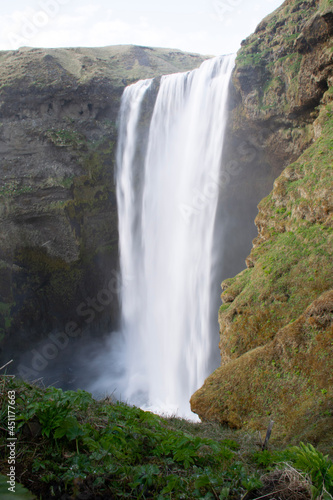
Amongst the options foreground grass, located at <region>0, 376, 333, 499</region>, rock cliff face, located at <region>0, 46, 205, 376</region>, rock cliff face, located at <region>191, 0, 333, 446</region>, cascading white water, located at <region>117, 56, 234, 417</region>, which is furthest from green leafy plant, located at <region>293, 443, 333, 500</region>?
rock cliff face, located at <region>0, 46, 205, 376</region>

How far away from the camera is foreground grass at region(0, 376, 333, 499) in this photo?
87.4 inches

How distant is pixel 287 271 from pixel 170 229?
375 inches

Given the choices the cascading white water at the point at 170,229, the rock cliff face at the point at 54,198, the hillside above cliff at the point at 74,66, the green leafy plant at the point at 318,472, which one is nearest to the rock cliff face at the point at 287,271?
the green leafy plant at the point at 318,472

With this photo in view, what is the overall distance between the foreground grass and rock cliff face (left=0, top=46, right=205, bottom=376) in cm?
1527

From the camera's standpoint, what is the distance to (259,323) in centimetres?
718

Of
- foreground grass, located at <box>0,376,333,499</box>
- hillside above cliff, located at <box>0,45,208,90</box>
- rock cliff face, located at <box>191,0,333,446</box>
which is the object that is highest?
hillside above cliff, located at <box>0,45,208,90</box>

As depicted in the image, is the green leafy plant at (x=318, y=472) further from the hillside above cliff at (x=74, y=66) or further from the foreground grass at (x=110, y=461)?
the hillside above cliff at (x=74, y=66)

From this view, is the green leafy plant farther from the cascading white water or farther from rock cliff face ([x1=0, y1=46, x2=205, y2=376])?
rock cliff face ([x1=0, y1=46, x2=205, y2=376])

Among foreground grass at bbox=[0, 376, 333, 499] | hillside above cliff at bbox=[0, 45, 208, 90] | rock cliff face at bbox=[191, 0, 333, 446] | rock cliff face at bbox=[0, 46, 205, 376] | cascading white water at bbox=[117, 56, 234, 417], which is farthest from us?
hillside above cliff at bbox=[0, 45, 208, 90]

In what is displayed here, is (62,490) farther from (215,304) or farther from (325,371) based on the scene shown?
(215,304)

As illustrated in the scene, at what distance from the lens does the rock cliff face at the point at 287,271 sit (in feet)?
18.6

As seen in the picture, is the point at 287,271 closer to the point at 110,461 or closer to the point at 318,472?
the point at 318,472

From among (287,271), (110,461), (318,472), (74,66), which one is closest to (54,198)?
(74,66)

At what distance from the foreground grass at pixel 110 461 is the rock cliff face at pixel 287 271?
2743 mm
